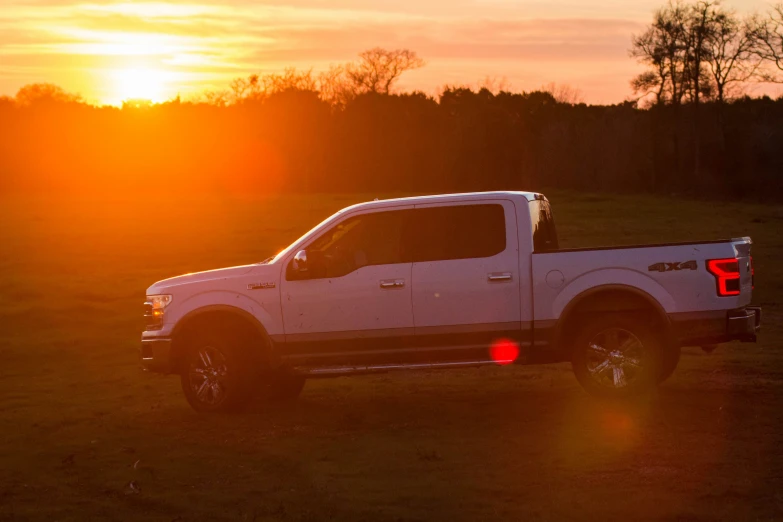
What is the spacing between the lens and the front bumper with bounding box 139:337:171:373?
442 inches

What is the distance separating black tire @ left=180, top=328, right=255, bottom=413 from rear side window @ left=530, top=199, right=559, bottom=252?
2.88 metres

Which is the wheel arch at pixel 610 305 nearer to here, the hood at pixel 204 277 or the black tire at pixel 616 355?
the black tire at pixel 616 355

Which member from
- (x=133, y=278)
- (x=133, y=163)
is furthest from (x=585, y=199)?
Answer: (x=133, y=163)

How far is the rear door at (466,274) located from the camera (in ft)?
34.4

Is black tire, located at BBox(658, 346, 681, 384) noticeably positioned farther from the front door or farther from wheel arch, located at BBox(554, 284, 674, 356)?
the front door

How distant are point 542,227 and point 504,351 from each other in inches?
54.1

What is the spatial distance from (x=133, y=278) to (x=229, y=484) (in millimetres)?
18849

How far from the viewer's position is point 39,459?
372 inches

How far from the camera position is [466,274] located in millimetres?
10539

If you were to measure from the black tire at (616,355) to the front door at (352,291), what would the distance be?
1569 millimetres

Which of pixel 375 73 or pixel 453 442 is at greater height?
pixel 375 73

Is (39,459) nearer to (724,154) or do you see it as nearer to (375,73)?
(724,154)

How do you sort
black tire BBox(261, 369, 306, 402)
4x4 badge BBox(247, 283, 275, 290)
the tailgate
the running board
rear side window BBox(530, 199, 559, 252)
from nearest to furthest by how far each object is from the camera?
the tailgate
the running board
rear side window BBox(530, 199, 559, 252)
4x4 badge BBox(247, 283, 275, 290)
black tire BBox(261, 369, 306, 402)

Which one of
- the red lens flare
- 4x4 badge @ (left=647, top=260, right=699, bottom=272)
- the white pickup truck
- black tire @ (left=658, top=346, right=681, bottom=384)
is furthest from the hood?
black tire @ (left=658, top=346, right=681, bottom=384)
